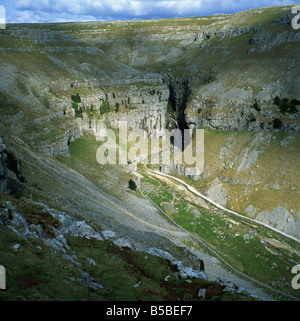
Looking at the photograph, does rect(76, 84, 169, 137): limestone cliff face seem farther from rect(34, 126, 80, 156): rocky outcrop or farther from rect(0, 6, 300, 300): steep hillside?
rect(34, 126, 80, 156): rocky outcrop

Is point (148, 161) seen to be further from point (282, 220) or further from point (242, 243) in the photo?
point (242, 243)

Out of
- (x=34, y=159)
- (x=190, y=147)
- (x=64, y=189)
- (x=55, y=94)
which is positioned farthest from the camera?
(x=190, y=147)

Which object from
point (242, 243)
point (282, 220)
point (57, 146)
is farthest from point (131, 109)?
point (242, 243)

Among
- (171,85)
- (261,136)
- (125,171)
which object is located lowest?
(125,171)

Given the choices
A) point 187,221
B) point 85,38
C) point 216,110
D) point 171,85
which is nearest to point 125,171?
point 187,221

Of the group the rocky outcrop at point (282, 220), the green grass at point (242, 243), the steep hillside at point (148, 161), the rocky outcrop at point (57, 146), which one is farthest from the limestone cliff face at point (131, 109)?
the rocky outcrop at point (282, 220)

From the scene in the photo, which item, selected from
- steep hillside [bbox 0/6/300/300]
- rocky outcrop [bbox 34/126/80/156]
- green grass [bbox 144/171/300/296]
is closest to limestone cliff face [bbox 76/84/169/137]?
steep hillside [bbox 0/6/300/300]

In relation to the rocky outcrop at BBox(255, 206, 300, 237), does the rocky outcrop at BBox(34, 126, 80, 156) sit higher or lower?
higher

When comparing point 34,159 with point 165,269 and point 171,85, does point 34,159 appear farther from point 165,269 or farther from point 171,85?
point 171,85
